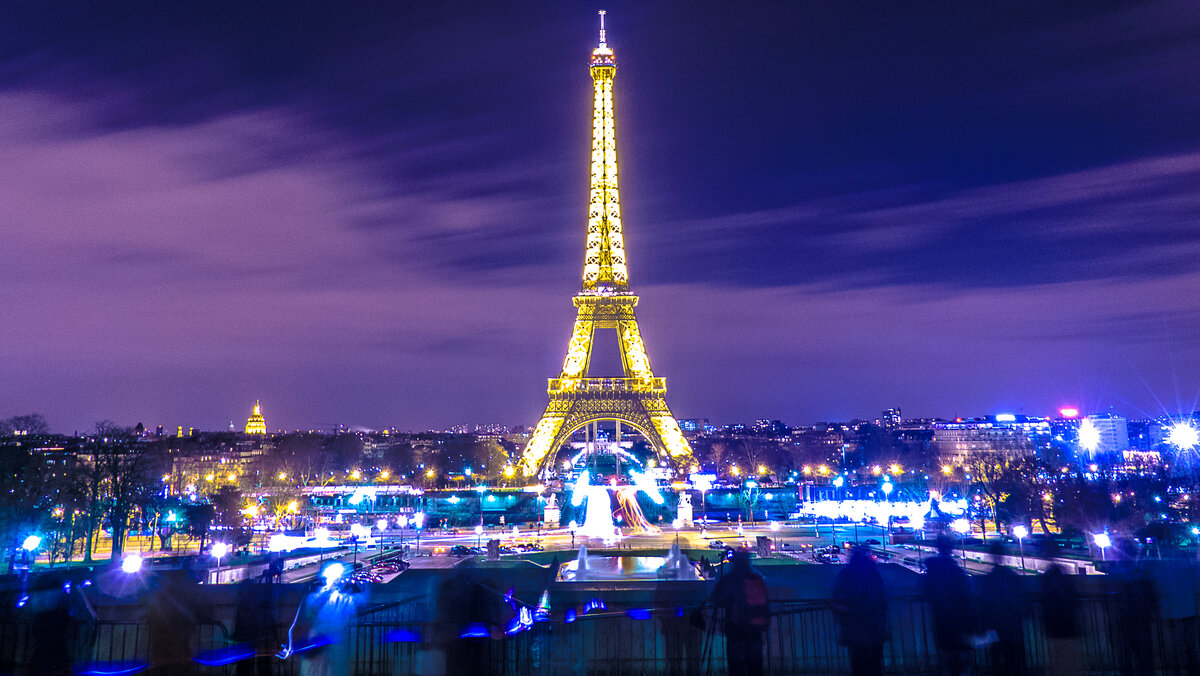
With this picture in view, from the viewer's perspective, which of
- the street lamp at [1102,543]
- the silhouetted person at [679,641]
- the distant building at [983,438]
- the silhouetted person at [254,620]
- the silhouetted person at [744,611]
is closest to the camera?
the silhouetted person at [744,611]

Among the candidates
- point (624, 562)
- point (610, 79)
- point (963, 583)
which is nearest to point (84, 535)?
point (624, 562)

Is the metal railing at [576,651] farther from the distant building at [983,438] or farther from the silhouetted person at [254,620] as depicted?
the distant building at [983,438]

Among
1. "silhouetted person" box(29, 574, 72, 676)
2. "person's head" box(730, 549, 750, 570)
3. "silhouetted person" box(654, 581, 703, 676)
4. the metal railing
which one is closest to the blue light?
the metal railing

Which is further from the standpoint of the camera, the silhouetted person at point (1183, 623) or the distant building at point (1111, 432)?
the distant building at point (1111, 432)

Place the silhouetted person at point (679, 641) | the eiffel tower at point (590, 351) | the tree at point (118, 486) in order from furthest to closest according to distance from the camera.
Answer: the eiffel tower at point (590, 351) → the tree at point (118, 486) → the silhouetted person at point (679, 641)

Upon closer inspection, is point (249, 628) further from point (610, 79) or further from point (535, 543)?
point (610, 79)

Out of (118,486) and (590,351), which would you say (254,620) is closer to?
(118,486)

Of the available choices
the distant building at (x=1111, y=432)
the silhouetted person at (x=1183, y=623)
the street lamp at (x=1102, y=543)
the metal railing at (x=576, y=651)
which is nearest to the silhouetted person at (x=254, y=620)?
the metal railing at (x=576, y=651)
